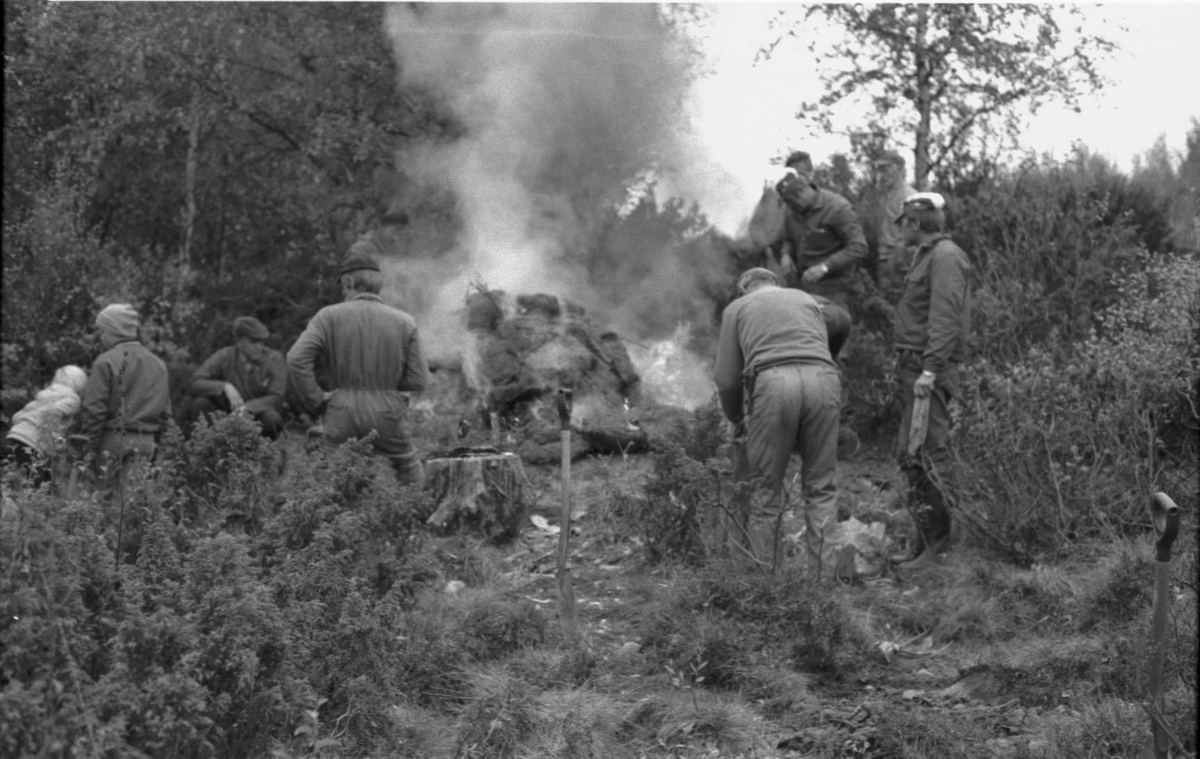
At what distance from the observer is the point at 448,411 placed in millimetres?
11414

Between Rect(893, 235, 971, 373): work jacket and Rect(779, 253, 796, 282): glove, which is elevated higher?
Rect(779, 253, 796, 282): glove

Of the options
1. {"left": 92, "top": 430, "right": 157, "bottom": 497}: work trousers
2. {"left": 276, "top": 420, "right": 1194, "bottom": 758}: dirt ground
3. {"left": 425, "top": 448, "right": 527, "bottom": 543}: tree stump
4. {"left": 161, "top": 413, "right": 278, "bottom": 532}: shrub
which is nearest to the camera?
{"left": 276, "top": 420, "right": 1194, "bottom": 758}: dirt ground

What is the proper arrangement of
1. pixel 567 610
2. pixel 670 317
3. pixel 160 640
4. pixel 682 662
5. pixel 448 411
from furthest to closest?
pixel 670 317 < pixel 448 411 < pixel 567 610 < pixel 682 662 < pixel 160 640

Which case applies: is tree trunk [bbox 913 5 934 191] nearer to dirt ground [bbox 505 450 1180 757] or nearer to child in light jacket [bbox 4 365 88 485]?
dirt ground [bbox 505 450 1180 757]

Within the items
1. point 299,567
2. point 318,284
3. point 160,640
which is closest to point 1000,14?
point 318,284

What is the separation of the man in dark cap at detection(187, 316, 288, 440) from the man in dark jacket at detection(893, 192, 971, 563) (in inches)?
210

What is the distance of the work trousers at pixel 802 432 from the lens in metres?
6.98

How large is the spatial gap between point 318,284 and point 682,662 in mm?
8590

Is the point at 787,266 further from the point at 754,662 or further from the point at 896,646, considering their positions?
the point at 754,662

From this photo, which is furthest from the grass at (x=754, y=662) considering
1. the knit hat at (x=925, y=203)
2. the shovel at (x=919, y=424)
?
the knit hat at (x=925, y=203)

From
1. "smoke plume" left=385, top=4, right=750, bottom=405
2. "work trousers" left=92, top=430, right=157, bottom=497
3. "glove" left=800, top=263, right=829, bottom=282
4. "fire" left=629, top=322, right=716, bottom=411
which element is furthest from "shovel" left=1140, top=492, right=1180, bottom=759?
"smoke plume" left=385, top=4, right=750, bottom=405

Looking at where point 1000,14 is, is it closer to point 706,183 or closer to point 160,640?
point 706,183

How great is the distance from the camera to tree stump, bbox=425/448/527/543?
28.2 feet

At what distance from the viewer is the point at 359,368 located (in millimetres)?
7832
